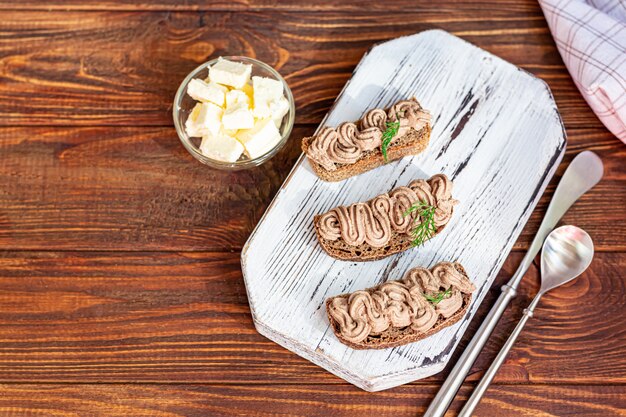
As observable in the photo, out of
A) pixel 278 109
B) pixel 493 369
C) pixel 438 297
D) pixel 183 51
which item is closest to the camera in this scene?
pixel 438 297

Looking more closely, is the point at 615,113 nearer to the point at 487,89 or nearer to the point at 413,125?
the point at 487,89

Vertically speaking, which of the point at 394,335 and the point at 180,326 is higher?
the point at 394,335

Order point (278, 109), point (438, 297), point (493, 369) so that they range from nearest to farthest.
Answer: point (438, 297) < point (493, 369) < point (278, 109)

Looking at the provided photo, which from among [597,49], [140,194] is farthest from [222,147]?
[597,49]

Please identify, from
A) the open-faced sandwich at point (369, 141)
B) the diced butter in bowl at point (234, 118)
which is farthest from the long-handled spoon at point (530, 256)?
the diced butter in bowl at point (234, 118)

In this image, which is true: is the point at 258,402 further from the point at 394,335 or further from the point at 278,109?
the point at 278,109

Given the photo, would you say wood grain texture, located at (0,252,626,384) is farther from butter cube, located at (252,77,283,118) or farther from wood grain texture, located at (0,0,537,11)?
wood grain texture, located at (0,0,537,11)

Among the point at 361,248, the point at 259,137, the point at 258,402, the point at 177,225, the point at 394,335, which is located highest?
the point at 259,137
